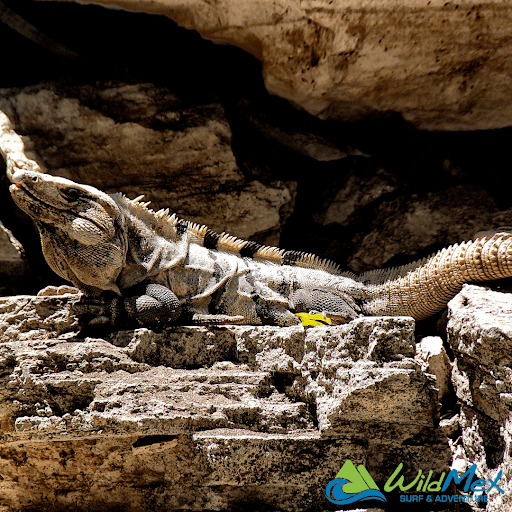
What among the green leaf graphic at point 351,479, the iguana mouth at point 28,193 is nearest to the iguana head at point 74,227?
the iguana mouth at point 28,193

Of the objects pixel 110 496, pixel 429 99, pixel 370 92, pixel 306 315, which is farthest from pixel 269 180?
pixel 110 496

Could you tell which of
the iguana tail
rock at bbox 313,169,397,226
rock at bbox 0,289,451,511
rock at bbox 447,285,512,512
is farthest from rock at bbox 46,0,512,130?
rock at bbox 0,289,451,511

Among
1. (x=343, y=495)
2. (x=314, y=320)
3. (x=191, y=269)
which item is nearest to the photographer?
(x=343, y=495)

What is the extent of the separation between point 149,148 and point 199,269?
146 cm

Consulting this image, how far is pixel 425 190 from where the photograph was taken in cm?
437

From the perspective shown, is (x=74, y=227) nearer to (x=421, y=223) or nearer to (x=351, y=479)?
(x=351, y=479)

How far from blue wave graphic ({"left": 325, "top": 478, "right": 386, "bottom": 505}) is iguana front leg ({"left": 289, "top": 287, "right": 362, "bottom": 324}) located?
3.66 ft

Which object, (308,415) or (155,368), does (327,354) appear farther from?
(155,368)

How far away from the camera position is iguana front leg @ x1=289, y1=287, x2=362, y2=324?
128 inches

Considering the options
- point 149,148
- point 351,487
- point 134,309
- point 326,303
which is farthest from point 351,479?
point 149,148

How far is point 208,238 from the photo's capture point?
137 inches

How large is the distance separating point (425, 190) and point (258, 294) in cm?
195

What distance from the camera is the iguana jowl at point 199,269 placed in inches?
112

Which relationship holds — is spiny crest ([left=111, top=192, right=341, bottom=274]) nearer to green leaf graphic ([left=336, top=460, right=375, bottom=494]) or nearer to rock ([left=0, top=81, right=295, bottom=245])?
rock ([left=0, top=81, right=295, bottom=245])
